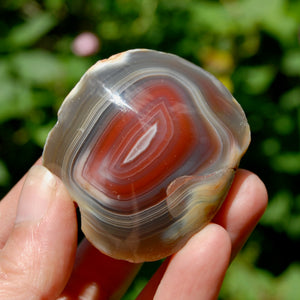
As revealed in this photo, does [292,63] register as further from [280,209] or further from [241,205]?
[241,205]

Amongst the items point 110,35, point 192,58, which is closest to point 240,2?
point 192,58

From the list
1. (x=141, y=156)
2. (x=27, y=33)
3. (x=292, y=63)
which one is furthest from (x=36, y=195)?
(x=292, y=63)

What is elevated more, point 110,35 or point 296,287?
point 110,35

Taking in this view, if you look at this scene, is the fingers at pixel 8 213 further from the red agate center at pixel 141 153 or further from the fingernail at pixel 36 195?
the red agate center at pixel 141 153

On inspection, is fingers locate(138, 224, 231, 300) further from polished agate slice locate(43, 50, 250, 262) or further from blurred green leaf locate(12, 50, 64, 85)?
blurred green leaf locate(12, 50, 64, 85)

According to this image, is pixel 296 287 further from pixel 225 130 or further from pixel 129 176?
pixel 129 176

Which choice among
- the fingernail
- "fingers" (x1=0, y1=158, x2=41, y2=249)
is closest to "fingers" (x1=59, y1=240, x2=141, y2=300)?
"fingers" (x1=0, y1=158, x2=41, y2=249)

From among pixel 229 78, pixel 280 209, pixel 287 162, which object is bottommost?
pixel 280 209

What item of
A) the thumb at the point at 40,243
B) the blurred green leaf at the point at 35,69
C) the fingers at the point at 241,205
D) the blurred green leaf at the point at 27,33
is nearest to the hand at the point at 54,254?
the thumb at the point at 40,243
